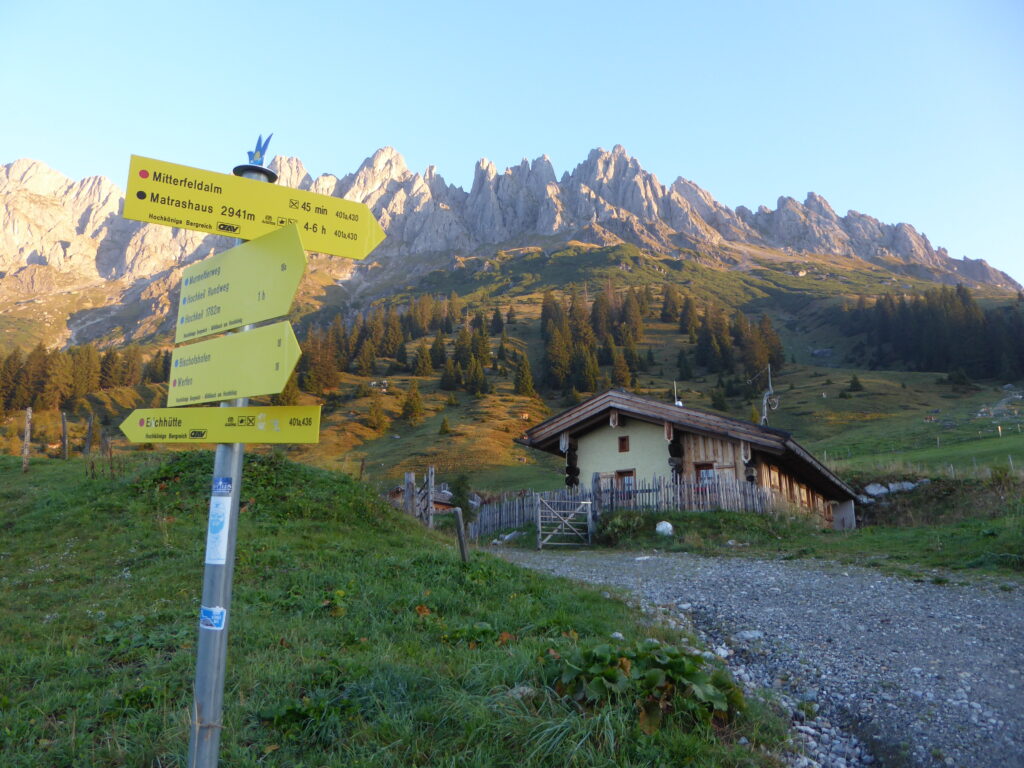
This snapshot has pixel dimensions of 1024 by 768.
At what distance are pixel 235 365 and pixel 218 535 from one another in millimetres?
849

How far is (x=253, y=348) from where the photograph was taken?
3068 mm

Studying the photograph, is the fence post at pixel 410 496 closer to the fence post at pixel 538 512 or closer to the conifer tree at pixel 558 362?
the fence post at pixel 538 512

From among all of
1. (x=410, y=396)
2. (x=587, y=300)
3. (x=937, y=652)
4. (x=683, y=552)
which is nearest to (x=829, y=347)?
(x=587, y=300)

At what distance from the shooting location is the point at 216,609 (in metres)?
3.00

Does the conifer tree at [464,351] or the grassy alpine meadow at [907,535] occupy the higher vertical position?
the conifer tree at [464,351]

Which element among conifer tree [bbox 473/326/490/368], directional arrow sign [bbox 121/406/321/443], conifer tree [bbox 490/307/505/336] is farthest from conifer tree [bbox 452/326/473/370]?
directional arrow sign [bbox 121/406/321/443]

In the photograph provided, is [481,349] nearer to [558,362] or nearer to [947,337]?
[558,362]

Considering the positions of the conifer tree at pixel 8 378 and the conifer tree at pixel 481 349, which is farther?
the conifer tree at pixel 481 349

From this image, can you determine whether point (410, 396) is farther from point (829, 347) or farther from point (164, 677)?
point (829, 347)

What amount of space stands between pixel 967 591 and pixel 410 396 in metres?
65.0

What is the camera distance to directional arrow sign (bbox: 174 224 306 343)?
3.05 m

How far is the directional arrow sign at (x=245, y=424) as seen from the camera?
305 cm

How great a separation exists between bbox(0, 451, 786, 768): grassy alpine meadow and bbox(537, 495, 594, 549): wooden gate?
401 inches

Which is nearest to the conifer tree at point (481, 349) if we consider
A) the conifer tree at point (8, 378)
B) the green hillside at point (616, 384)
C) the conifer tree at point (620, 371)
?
the green hillside at point (616, 384)
